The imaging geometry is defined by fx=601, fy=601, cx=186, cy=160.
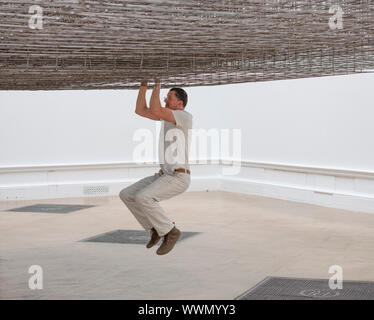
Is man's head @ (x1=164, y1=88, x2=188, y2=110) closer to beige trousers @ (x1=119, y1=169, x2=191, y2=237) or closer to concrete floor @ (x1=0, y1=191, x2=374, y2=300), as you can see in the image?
beige trousers @ (x1=119, y1=169, x2=191, y2=237)

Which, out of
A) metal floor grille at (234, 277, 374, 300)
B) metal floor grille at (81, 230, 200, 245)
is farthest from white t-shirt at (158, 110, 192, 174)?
metal floor grille at (81, 230, 200, 245)

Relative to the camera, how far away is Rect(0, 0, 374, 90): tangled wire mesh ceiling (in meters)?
3.21

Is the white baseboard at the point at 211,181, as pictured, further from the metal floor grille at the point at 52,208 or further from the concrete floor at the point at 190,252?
the metal floor grille at the point at 52,208

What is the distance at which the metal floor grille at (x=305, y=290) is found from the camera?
448 cm

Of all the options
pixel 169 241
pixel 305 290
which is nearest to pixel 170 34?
pixel 169 241

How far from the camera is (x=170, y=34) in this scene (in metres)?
3.70

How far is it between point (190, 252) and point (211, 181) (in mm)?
5765

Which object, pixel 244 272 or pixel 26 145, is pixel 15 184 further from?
pixel 244 272

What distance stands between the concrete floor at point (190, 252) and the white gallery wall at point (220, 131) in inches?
33.7

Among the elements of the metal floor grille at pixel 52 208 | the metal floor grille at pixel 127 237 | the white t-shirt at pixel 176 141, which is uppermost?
the white t-shirt at pixel 176 141

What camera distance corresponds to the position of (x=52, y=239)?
7.07 metres

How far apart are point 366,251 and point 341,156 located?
3336mm
